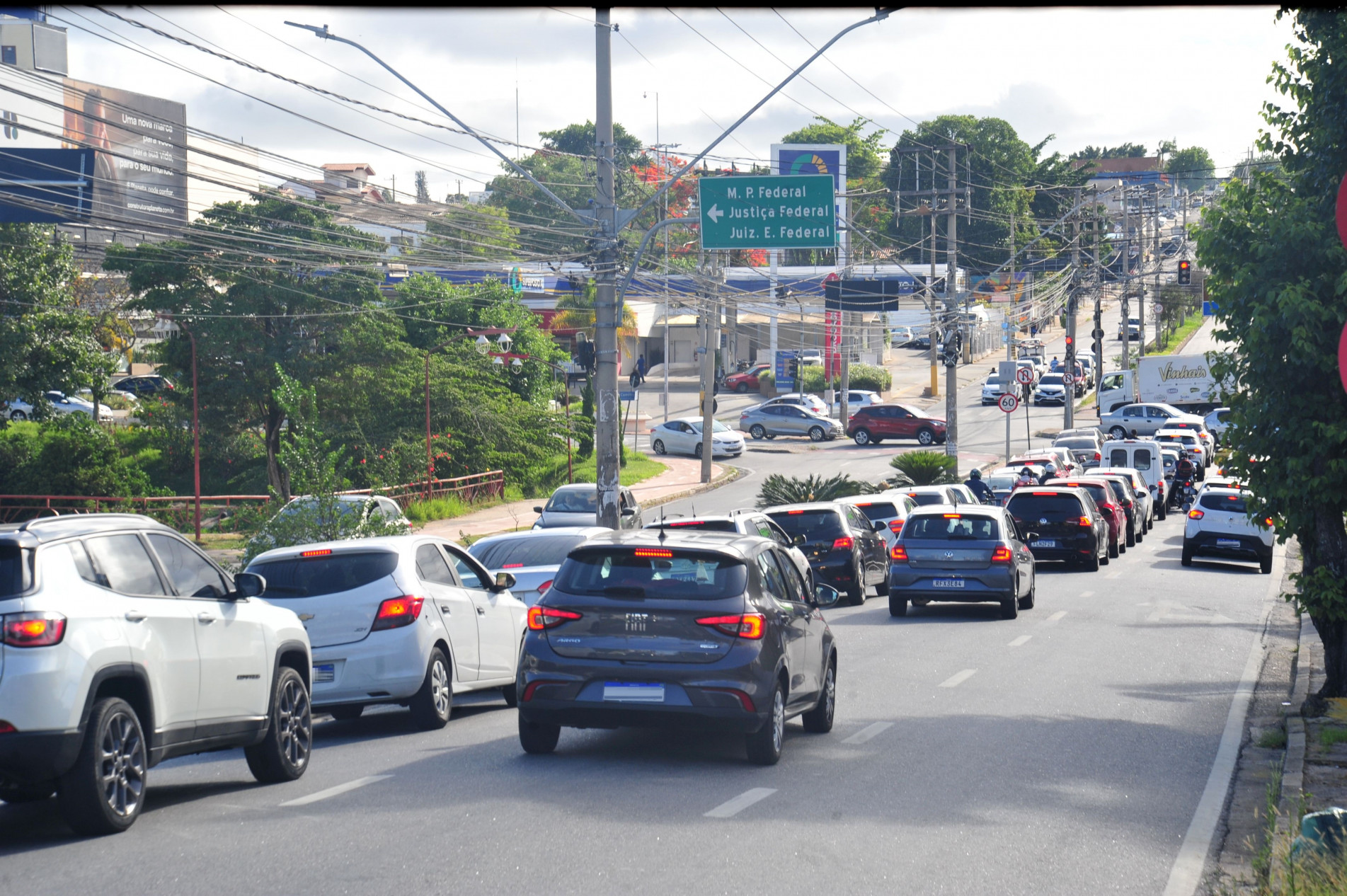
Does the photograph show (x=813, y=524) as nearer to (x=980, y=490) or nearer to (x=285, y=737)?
(x=980, y=490)

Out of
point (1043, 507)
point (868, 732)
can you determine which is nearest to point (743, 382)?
point (1043, 507)

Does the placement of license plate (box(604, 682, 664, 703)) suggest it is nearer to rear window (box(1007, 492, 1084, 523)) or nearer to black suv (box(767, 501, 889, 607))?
black suv (box(767, 501, 889, 607))

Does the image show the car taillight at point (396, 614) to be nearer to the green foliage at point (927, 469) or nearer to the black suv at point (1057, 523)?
the black suv at point (1057, 523)

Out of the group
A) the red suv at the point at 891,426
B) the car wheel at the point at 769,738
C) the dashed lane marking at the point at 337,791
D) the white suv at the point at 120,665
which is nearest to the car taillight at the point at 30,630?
the white suv at the point at 120,665

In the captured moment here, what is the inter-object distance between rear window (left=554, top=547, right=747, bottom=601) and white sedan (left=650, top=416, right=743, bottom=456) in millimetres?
45190

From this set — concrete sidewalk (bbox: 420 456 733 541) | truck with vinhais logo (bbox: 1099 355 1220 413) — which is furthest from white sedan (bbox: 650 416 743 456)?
truck with vinhais logo (bbox: 1099 355 1220 413)

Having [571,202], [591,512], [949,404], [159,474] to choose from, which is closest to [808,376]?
[571,202]

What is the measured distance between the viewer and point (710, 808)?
27.6 feet

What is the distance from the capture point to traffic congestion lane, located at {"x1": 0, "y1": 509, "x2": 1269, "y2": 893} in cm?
692

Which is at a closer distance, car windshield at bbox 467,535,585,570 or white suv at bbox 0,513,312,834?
white suv at bbox 0,513,312,834

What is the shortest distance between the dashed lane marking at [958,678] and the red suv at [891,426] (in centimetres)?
4550

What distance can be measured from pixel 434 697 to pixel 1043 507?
19.1 m

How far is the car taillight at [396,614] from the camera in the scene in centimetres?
1148

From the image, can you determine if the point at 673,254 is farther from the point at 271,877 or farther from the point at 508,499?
the point at 271,877
